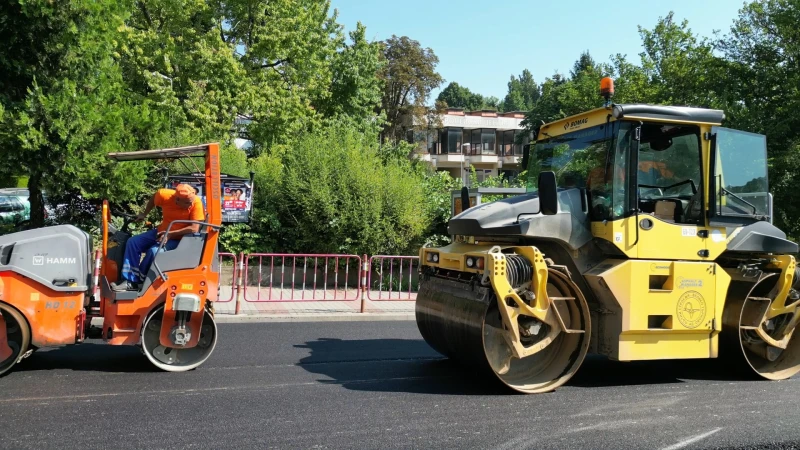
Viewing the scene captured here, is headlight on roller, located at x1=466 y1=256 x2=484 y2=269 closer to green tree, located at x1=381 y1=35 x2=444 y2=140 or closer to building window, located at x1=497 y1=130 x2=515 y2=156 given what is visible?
green tree, located at x1=381 y1=35 x2=444 y2=140

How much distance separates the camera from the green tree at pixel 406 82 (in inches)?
1359

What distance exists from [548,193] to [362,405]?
7.98ft

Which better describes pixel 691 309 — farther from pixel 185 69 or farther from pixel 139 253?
pixel 185 69

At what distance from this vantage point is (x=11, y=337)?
19.5 ft

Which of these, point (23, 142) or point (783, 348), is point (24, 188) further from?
point (783, 348)

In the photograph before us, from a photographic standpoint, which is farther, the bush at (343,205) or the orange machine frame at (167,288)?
the bush at (343,205)

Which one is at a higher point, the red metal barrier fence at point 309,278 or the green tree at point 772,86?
the green tree at point 772,86

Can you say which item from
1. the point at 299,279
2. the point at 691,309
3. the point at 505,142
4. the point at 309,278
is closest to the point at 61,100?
the point at 299,279

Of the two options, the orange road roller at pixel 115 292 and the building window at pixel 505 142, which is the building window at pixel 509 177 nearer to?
the building window at pixel 505 142

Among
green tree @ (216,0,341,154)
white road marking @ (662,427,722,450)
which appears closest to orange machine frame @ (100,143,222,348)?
white road marking @ (662,427,722,450)

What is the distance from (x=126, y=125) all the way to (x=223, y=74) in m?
8.44

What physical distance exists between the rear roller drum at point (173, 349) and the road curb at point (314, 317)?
3.01 m

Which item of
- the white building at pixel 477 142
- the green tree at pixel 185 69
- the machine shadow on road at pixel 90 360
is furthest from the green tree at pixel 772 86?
the white building at pixel 477 142

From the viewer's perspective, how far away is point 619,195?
5.98 meters
